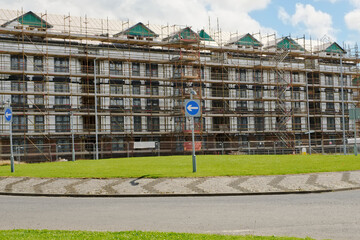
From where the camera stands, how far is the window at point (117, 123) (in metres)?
46.8

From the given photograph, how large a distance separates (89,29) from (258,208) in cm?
4076

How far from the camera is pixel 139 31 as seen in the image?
162 ft

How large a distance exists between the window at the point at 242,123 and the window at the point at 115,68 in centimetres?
1516

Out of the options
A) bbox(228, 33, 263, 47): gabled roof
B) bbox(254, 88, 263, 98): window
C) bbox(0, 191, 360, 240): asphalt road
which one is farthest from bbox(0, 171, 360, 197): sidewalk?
bbox(228, 33, 263, 47): gabled roof

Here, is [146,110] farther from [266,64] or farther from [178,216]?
[178,216]

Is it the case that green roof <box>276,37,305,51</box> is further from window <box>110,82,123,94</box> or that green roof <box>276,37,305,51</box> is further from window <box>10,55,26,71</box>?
window <box>10,55,26,71</box>

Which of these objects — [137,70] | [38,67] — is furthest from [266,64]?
[38,67]

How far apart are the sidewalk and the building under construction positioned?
18.5 meters

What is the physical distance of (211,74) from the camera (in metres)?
53.1

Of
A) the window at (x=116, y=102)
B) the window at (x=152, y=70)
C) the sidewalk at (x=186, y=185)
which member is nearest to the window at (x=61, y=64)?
the window at (x=116, y=102)

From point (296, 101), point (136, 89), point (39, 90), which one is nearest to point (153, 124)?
point (136, 89)

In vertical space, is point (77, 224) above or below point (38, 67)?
below

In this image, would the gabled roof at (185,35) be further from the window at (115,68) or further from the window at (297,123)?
the window at (297,123)

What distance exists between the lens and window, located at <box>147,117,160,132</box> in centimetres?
4856
